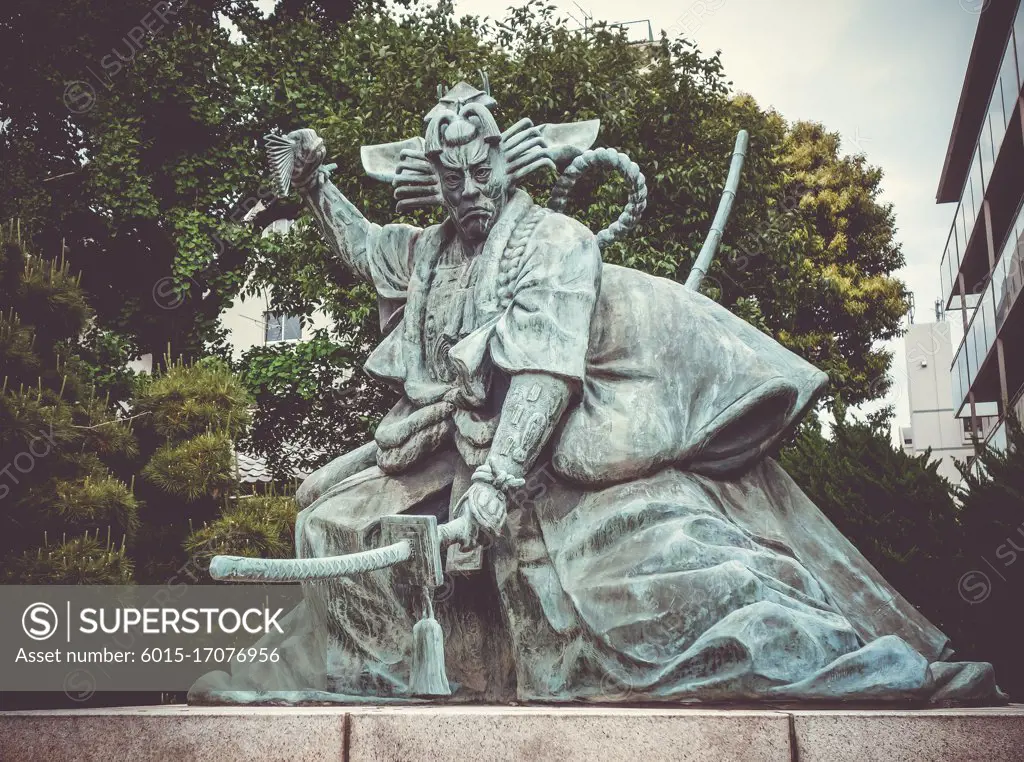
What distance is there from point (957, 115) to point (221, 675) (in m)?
22.6

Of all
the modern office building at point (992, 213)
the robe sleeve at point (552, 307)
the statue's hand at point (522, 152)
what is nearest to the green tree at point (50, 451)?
the statue's hand at point (522, 152)

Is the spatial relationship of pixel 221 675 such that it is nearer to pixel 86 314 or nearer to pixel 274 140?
pixel 274 140

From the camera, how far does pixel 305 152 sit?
17.5 ft

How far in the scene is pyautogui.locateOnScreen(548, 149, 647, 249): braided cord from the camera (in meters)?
5.06

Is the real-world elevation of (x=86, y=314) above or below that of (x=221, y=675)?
above

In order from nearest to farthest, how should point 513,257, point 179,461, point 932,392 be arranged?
point 513,257 → point 179,461 → point 932,392

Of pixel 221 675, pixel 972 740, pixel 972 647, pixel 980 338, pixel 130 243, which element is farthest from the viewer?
pixel 980 338

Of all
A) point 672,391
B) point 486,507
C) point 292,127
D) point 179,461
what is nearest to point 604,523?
point 486,507

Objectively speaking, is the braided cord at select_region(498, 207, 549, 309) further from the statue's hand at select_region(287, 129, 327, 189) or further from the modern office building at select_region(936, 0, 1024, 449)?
the modern office building at select_region(936, 0, 1024, 449)

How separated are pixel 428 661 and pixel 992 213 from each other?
2101 cm

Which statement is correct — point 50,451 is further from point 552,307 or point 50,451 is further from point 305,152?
point 552,307

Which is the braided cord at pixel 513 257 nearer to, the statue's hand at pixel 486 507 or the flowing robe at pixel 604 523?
the flowing robe at pixel 604 523

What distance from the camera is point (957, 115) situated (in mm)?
23922

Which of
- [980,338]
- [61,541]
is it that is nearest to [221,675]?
[61,541]
